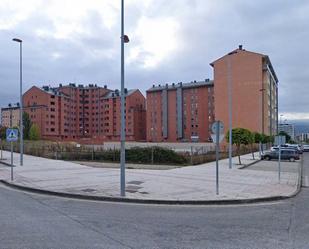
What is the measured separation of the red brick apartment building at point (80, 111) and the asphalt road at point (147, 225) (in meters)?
122

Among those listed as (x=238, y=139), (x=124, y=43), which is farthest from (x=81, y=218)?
(x=238, y=139)

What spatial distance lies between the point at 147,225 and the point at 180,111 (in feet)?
405

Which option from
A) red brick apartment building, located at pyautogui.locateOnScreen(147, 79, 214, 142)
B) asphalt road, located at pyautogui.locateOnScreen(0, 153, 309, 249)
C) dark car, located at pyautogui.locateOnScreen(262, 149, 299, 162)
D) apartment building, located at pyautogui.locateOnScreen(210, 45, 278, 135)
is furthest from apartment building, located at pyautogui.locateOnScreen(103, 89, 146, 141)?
asphalt road, located at pyautogui.locateOnScreen(0, 153, 309, 249)

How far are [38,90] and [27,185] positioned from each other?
418 feet

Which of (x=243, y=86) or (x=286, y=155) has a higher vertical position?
(x=243, y=86)

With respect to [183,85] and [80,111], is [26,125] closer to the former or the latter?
[80,111]

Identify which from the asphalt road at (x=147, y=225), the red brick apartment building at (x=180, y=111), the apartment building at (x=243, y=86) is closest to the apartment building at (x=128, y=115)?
the red brick apartment building at (x=180, y=111)

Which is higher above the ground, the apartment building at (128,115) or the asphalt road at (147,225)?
the apartment building at (128,115)

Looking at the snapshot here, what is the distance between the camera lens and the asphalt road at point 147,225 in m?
7.45

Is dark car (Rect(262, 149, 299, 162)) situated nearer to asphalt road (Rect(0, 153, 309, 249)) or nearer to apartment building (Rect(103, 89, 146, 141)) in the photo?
asphalt road (Rect(0, 153, 309, 249))

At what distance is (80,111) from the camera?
155250 millimetres

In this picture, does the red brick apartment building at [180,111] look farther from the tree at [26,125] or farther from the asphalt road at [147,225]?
the asphalt road at [147,225]

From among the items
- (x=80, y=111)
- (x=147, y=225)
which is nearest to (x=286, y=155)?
(x=147, y=225)

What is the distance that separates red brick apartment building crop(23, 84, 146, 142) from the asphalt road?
12177 cm
